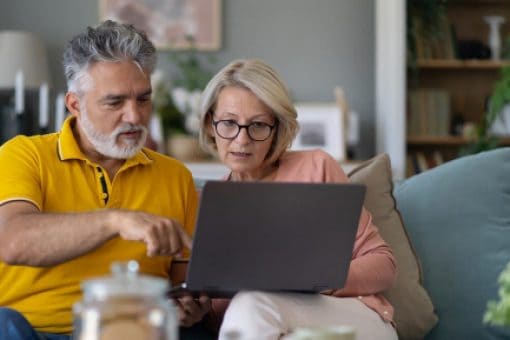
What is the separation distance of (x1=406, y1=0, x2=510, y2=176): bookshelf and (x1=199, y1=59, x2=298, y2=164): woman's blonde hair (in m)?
2.96

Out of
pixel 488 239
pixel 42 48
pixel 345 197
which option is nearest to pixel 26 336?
pixel 345 197

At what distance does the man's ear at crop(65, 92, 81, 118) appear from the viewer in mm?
2322

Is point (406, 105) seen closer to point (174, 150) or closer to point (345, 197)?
point (174, 150)

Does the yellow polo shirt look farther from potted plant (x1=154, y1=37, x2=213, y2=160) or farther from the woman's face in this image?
potted plant (x1=154, y1=37, x2=213, y2=160)

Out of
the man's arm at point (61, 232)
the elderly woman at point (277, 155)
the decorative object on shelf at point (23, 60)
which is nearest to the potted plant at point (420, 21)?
the decorative object on shelf at point (23, 60)

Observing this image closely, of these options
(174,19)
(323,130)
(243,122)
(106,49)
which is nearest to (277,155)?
(243,122)

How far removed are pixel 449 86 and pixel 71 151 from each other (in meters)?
3.65

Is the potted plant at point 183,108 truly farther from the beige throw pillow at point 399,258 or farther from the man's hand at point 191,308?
the man's hand at point 191,308

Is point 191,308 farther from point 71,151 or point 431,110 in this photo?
point 431,110

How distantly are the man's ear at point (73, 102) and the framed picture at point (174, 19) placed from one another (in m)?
3.22

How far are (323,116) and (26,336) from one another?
3.46 meters

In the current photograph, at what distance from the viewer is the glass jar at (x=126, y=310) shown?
1.12 meters

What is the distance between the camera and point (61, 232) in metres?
1.91

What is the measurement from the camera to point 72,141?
2.29 metres
